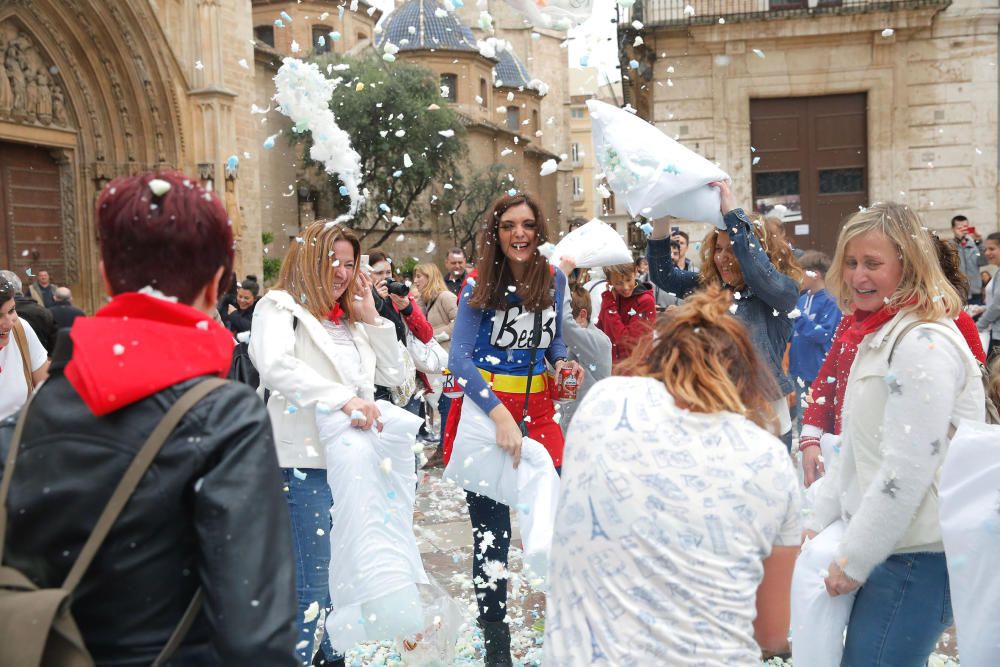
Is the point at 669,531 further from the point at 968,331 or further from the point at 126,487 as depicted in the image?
the point at 968,331

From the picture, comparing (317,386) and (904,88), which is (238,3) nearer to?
(904,88)

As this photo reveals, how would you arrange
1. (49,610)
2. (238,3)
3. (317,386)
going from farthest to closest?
(238,3) → (317,386) → (49,610)

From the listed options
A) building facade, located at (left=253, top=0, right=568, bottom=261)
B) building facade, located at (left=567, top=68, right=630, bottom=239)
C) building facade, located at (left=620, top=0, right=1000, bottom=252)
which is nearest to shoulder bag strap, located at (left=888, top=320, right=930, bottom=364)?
building facade, located at (left=620, top=0, right=1000, bottom=252)

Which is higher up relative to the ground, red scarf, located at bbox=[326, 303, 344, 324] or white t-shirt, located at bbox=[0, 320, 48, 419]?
red scarf, located at bbox=[326, 303, 344, 324]

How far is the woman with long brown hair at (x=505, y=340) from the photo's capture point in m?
3.89

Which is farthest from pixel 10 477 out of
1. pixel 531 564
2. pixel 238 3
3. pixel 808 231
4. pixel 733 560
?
pixel 238 3

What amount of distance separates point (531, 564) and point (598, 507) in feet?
5.70

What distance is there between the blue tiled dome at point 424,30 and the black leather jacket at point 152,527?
4594cm

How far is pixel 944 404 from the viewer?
7.73 feet

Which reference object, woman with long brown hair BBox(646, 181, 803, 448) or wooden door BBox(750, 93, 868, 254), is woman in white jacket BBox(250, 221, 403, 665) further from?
wooden door BBox(750, 93, 868, 254)

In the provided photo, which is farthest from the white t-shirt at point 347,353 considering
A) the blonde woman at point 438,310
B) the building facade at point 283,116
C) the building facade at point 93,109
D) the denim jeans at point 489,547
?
the building facade at point 283,116

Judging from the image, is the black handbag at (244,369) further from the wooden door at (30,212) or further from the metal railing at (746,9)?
the wooden door at (30,212)

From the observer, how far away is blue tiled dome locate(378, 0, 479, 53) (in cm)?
4634

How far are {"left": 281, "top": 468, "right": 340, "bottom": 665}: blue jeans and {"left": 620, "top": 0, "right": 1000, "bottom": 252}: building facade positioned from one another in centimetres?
1413
